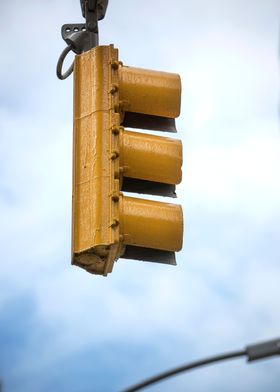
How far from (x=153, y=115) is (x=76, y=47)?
112 centimetres

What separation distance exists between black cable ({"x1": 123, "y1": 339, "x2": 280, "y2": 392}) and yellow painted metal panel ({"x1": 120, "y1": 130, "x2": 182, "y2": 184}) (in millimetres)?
2919

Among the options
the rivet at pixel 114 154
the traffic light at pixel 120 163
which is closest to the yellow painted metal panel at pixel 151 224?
the traffic light at pixel 120 163

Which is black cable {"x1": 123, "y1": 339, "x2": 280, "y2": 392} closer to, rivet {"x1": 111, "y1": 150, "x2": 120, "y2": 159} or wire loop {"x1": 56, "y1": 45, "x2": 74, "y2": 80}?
rivet {"x1": 111, "y1": 150, "x2": 120, "y2": 159}

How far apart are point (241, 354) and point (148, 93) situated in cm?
344

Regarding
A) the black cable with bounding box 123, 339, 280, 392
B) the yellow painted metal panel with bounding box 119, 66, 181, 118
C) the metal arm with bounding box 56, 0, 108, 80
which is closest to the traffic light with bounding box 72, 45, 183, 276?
the yellow painted metal panel with bounding box 119, 66, 181, 118

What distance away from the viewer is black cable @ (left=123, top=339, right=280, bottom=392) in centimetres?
1110

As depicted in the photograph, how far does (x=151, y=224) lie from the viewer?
13.6 metres

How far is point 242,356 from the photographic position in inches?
440

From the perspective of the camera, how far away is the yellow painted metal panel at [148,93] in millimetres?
14000

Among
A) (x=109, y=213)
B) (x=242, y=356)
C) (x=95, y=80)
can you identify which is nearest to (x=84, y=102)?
(x=95, y=80)

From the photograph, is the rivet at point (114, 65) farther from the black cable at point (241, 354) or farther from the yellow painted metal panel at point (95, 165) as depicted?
the black cable at point (241, 354)

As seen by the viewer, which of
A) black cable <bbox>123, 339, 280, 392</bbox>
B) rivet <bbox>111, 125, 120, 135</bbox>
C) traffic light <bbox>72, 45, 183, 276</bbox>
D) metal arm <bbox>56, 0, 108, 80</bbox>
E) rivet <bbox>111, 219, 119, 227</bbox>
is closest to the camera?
black cable <bbox>123, 339, 280, 392</bbox>

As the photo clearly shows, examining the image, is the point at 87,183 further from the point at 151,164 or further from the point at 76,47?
the point at 76,47

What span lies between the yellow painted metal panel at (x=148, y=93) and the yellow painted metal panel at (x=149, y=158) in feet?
0.75
